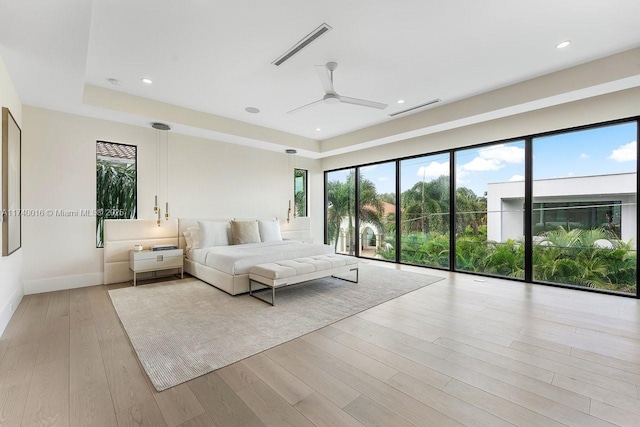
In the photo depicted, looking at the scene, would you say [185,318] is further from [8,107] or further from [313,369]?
[8,107]

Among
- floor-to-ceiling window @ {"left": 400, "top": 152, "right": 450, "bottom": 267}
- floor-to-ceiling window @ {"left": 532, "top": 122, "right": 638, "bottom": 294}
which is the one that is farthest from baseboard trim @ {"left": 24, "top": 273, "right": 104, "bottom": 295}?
floor-to-ceiling window @ {"left": 532, "top": 122, "right": 638, "bottom": 294}

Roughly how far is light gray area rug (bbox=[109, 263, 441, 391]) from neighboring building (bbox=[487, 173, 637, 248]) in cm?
161

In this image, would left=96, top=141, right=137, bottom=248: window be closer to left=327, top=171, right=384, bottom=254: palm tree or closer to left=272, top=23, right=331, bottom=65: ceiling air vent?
left=272, top=23, right=331, bottom=65: ceiling air vent

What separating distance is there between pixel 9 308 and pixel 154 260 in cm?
175

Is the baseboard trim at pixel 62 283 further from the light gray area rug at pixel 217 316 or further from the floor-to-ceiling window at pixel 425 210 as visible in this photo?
the floor-to-ceiling window at pixel 425 210

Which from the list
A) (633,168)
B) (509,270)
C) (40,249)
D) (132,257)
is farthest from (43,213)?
(633,168)

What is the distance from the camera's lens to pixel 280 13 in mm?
2602

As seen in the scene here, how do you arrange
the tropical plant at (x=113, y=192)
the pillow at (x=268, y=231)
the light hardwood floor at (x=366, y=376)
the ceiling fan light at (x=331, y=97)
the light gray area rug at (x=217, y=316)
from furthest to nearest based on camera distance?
the pillow at (x=268, y=231) → the tropical plant at (x=113, y=192) → the ceiling fan light at (x=331, y=97) → the light gray area rug at (x=217, y=316) → the light hardwood floor at (x=366, y=376)

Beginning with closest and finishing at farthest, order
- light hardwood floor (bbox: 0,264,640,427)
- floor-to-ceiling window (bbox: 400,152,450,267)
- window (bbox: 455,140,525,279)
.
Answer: light hardwood floor (bbox: 0,264,640,427)
window (bbox: 455,140,525,279)
floor-to-ceiling window (bbox: 400,152,450,267)

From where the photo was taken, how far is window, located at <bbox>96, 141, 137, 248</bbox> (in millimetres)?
4797

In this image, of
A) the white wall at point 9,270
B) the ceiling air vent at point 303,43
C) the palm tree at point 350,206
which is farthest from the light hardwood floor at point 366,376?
the palm tree at point 350,206

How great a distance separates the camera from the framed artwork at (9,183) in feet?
9.70

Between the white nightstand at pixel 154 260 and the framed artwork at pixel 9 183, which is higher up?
the framed artwork at pixel 9 183

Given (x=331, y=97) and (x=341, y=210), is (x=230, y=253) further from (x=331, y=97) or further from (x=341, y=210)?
(x=341, y=210)
